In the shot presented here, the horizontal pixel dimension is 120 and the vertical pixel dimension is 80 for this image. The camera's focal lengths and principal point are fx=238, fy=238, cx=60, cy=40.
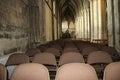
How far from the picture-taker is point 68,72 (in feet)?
12.7

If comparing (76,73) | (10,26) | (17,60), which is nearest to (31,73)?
(76,73)

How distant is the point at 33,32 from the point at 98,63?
8548 mm

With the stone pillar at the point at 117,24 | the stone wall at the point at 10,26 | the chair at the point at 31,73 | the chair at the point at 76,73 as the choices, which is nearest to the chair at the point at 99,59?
the chair at the point at 76,73

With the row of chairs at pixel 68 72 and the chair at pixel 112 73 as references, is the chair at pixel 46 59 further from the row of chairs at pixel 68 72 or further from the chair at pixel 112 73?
the chair at pixel 112 73

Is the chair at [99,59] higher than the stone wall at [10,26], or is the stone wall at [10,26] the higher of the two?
the stone wall at [10,26]

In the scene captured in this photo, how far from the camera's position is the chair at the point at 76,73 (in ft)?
12.6

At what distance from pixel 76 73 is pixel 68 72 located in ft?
0.43

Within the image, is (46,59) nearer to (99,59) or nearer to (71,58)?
(71,58)

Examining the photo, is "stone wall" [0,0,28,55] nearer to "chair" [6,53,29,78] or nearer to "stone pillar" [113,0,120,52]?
"chair" [6,53,29,78]

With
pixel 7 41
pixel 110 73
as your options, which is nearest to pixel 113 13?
pixel 7 41

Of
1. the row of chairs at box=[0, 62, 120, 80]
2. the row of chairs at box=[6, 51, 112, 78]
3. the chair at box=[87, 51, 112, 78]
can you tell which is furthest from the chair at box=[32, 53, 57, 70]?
the row of chairs at box=[0, 62, 120, 80]

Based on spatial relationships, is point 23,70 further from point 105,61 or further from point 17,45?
point 17,45

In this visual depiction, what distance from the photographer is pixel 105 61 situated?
5957 millimetres

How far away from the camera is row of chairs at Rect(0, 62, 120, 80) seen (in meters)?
3.84
